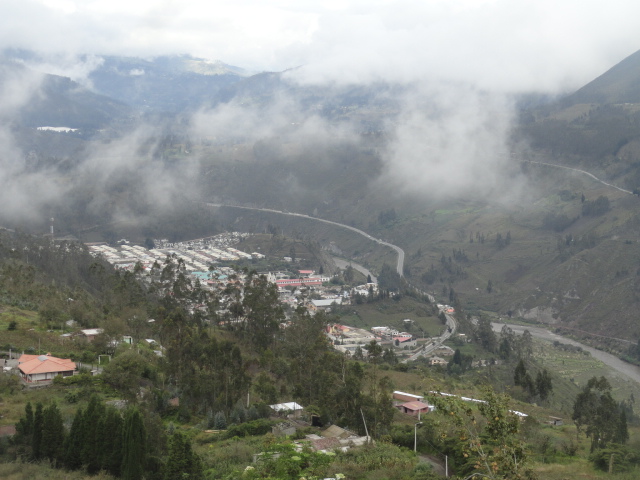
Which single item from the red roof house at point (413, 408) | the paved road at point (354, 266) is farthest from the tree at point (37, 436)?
the paved road at point (354, 266)

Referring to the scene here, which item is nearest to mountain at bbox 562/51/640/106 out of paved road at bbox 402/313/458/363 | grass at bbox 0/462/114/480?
paved road at bbox 402/313/458/363

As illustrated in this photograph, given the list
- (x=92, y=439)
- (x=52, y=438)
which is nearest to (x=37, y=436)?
(x=52, y=438)

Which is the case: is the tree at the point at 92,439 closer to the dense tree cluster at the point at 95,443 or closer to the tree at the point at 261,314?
the dense tree cluster at the point at 95,443

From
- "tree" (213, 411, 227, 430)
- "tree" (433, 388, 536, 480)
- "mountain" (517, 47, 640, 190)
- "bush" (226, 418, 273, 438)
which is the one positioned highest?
"mountain" (517, 47, 640, 190)

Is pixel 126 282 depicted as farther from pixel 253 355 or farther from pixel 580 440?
pixel 580 440

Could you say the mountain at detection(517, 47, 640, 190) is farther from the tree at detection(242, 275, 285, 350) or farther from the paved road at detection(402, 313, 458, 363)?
the tree at detection(242, 275, 285, 350)

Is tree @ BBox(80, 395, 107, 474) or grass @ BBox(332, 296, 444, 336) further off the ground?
tree @ BBox(80, 395, 107, 474)

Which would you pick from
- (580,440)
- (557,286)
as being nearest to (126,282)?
(580,440)
